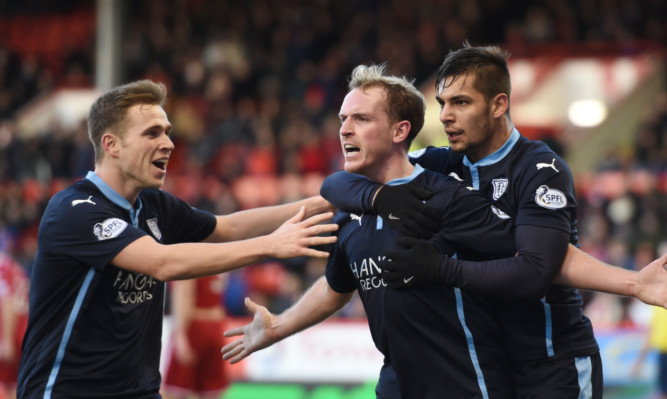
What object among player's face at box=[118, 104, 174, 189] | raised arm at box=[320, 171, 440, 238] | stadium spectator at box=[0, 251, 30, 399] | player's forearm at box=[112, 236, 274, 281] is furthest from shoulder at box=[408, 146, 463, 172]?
stadium spectator at box=[0, 251, 30, 399]

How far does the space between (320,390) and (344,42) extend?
9637mm

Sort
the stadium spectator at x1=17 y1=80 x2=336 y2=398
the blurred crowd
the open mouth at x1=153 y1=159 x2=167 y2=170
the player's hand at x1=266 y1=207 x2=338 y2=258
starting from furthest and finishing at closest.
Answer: the blurred crowd
the open mouth at x1=153 y1=159 x2=167 y2=170
the stadium spectator at x1=17 y1=80 x2=336 y2=398
the player's hand at x1=266 y1=207 x2=338 y2=258

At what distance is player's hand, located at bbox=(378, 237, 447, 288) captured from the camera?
13.1 ft

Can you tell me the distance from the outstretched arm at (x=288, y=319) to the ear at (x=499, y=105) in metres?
1.24

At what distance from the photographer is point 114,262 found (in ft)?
14.1

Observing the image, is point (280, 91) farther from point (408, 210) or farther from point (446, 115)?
point (408, 210)

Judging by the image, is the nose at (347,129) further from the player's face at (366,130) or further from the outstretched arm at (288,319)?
the outstretched arm at (288,319)

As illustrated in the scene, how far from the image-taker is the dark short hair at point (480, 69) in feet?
14.2

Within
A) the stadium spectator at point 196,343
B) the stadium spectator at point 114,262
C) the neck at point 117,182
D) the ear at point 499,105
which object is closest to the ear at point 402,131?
the ear at point 499,105

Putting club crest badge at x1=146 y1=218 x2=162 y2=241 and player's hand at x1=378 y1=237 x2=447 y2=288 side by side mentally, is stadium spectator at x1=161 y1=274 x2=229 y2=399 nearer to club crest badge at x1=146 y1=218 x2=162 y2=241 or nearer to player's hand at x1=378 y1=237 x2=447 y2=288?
club crest badge at x1=146 y1=218 x2=162 y2=241

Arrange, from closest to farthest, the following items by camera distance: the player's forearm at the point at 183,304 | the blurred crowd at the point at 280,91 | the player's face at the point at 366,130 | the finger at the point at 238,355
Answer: the player's face at the point at 366,130 → the finger at the point at 238,355 → the player's forearm at the point at 183,304 → the blurred crowd at the point at 280,91

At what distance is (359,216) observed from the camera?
14.4 ft

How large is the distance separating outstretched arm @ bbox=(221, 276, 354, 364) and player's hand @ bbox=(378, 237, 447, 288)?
0.73m

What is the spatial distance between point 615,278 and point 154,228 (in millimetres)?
2365
